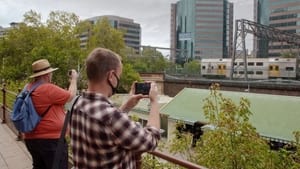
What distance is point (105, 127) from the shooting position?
5.23ft

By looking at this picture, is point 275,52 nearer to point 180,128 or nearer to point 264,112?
point 264,112

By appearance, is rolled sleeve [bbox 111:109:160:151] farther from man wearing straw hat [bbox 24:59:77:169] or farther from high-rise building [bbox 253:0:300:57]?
high-rise building [bbox 253:0:300:57]

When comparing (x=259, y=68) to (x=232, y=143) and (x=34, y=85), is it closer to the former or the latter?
(x=232, y=143)

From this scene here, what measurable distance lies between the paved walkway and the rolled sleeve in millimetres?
4132

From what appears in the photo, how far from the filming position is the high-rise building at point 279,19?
73062 millimetres

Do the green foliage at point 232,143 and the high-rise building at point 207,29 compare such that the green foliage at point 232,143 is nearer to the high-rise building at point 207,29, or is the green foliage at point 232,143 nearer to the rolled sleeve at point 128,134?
the rolled sleeve at point 128,134

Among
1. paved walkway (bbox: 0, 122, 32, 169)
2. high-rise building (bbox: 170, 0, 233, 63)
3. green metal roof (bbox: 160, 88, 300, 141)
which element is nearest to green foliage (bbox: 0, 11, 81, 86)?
green metal roof (bbox: 160, 88, 300, 141)

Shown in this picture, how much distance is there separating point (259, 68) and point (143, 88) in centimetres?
4915

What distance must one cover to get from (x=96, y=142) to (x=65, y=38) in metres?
32.4

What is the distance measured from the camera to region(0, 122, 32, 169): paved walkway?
536 cm

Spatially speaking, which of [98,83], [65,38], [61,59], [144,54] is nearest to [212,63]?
[144,54]

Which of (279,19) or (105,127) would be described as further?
(279,19)

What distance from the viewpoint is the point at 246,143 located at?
15.2 ft

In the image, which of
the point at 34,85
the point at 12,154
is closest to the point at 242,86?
the point at 12,154
